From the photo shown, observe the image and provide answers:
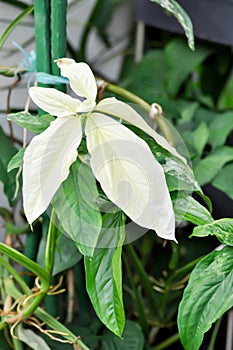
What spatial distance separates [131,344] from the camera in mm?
873

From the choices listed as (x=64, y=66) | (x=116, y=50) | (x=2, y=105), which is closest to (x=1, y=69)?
(x=64, y=66)

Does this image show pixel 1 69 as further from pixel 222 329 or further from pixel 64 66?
pixel 222 329

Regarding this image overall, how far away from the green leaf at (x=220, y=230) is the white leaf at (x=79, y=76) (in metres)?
0.17

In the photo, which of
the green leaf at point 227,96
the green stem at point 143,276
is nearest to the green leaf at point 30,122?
the green stem at point 143,276

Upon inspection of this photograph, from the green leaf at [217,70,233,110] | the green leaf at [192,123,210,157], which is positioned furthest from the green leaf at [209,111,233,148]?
the green leaf at [217,70,233,110]

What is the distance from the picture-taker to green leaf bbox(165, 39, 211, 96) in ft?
4.12

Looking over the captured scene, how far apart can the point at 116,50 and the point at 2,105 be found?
15.5 inches

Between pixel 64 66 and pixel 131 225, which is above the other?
pixel 64 66

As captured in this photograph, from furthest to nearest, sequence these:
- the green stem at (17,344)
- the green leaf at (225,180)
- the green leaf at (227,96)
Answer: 1. the green leaf at (227,96)
2. the green leaf at (225,180)
3. the green stem at (17,344)

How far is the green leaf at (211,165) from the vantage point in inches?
37.7

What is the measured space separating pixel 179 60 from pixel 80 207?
707mm

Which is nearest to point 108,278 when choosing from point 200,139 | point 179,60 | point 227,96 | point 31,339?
point 31,339

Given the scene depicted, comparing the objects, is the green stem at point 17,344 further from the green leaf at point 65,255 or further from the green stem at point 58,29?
the green stem at point 58,29

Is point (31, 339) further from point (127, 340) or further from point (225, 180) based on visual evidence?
point (225, 180)
